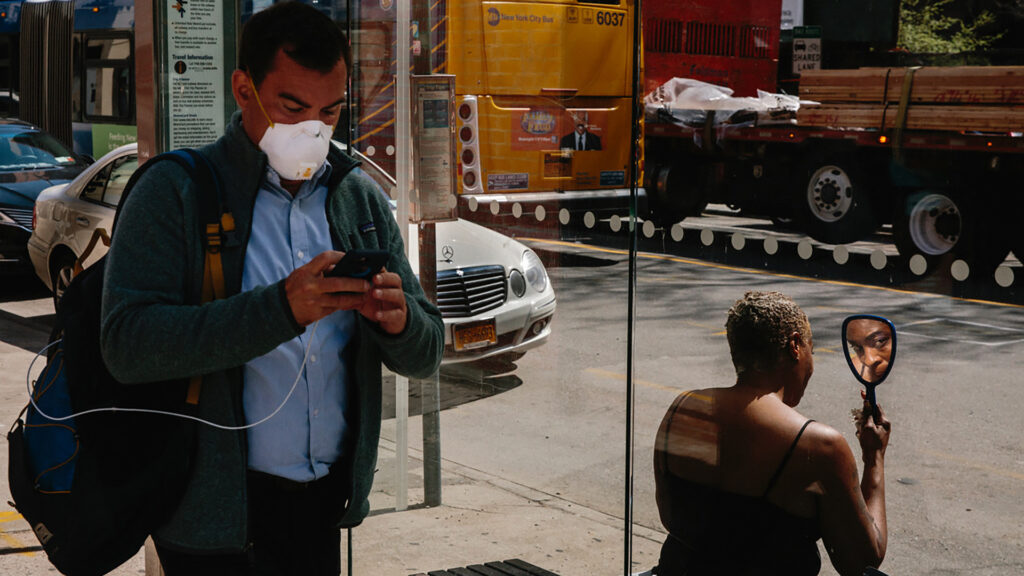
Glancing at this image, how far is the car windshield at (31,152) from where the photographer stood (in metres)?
12.4

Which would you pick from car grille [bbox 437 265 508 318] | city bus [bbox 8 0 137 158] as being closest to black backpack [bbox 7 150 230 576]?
car grille [bbox 437 265 508 318]

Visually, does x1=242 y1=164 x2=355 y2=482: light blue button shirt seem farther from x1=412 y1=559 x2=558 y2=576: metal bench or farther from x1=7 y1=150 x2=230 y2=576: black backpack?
x1=412 y1=559 x2=558 y2=576: metal bench

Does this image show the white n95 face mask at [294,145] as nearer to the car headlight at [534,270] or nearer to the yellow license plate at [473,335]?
the car headlight at [534,270]

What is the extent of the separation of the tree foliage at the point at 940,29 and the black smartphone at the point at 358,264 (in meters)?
1.72

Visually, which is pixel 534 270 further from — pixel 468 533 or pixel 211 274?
pixel 211 274

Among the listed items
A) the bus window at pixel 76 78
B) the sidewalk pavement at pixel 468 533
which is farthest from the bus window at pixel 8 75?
the sidewalk pavement at pixel 468 533

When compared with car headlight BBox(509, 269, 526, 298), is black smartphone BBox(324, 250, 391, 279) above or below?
above

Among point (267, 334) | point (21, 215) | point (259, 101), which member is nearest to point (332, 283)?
point (267, 334)

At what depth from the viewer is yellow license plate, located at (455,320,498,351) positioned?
476 cm

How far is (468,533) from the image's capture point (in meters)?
4.57

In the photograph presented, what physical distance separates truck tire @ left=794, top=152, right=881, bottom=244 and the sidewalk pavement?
129cm

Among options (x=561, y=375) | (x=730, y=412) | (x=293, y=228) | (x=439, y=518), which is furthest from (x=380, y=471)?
(x=293, y=228)

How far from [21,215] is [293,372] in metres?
10.2

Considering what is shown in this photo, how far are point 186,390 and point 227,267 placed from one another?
240 millimetres
